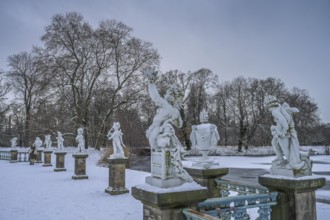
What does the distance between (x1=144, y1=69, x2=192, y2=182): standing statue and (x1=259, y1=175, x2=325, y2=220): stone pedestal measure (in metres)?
1.72

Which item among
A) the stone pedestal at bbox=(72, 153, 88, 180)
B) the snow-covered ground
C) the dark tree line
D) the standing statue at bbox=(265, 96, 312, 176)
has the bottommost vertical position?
the snow-covered ground

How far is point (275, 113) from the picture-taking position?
4516mm

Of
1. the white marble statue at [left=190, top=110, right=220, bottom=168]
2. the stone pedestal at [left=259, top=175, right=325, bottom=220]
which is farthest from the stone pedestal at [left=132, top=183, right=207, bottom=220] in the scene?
the white marble statue at [left=190, top=110, right=220, bottom=168]

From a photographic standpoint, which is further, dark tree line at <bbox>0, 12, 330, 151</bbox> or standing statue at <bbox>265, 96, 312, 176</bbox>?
dark tree line at <bbox>0, 12, 330, 151</bbox>

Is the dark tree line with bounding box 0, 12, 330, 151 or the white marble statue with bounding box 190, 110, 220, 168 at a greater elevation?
the dark tree line with bounding box 0, 12, 330, 151

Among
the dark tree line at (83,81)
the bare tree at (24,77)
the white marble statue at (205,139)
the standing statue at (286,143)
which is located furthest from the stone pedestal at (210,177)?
the bare tree at (24,77)

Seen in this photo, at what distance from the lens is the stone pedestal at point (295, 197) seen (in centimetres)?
424

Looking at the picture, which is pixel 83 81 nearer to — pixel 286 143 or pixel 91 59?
pixel 91 59

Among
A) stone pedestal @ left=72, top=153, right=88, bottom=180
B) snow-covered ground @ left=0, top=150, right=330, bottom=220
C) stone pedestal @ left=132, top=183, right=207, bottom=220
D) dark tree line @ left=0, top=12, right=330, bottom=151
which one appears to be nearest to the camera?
stone pedestal @ left=132, top=183, right=207, bottom=220

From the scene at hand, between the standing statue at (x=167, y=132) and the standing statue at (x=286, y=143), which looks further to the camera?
the standing statue at (x=286, y=143)

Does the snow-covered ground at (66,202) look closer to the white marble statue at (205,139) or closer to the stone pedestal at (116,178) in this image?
the stone pedestal at (116,178)

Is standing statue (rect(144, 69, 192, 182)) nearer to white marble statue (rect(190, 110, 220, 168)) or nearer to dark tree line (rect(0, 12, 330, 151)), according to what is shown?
white marble statue (rect(190, 110, 220, 168))

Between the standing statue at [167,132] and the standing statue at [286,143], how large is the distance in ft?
5.89

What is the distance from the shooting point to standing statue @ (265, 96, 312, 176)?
4.37 meters
